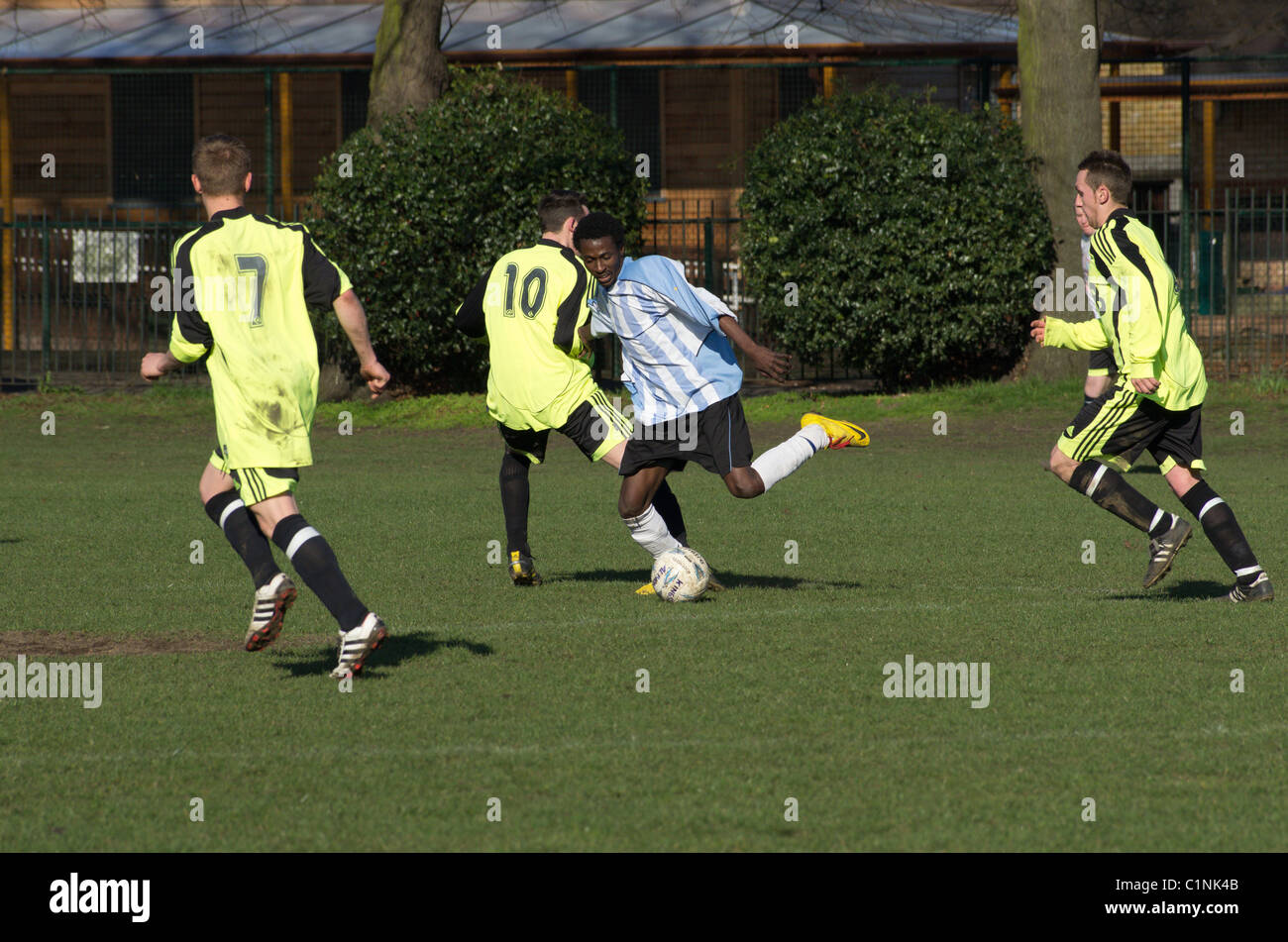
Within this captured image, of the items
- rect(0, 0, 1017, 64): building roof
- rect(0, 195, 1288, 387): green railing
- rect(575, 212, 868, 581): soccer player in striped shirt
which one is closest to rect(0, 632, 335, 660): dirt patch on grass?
A: rect(575, 212, 868, 581): soccer player in striped shirt

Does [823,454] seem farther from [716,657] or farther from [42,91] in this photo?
[42,91]

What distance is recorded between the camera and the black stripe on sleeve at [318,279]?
613cm

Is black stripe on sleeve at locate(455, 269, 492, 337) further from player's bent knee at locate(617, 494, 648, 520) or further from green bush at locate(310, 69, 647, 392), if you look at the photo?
green bush at locate(310, 69, 647, 392)

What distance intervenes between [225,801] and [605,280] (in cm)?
387

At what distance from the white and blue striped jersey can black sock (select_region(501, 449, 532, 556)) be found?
0.99m

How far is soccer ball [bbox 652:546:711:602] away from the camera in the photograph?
25.7 ft

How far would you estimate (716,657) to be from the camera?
257 inches

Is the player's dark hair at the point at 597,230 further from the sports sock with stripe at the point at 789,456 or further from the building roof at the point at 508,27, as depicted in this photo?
the building roof at the point at 508,27

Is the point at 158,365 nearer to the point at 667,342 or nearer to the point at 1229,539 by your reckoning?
the point at 667,342

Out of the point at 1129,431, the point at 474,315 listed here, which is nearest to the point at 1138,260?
the point at 1129,431

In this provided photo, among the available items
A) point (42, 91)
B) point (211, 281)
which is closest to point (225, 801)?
point (211, 281)

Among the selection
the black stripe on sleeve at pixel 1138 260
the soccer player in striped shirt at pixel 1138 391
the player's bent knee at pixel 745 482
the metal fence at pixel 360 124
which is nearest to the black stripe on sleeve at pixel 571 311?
the player's bent knee at pixel 745 482

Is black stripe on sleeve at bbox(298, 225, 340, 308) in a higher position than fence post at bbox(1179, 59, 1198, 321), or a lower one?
lower

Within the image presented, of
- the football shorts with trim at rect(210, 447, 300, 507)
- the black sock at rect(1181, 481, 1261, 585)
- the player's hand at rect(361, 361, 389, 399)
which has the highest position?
the player's hand at rect(361, 361, 389, 399)
